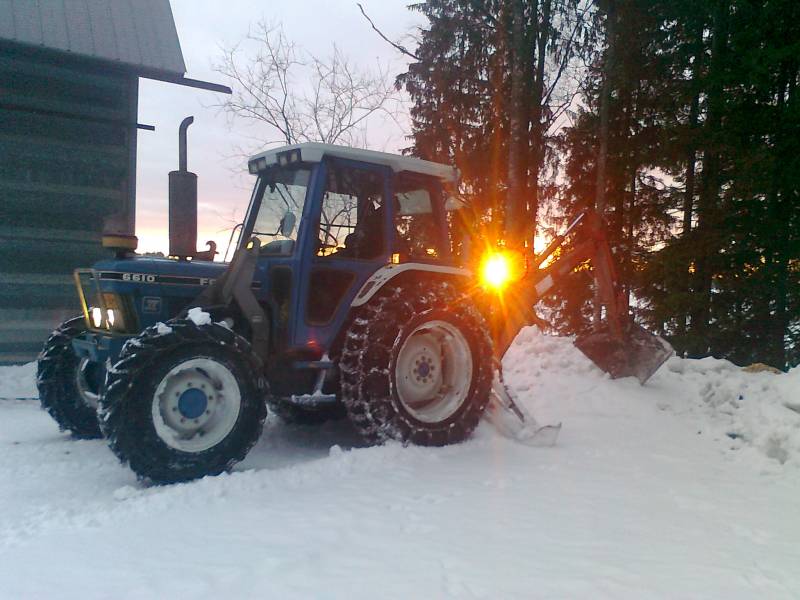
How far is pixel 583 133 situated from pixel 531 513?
15.2m

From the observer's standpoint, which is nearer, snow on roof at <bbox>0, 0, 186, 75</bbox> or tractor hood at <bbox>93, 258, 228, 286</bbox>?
tractor hood at <bbox>93, 258, 228, 286</bbox>

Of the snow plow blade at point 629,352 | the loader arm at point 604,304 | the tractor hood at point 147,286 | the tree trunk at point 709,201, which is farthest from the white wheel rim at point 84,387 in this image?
the tree trunk at point 709,201

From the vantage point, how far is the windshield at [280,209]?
4.86 m

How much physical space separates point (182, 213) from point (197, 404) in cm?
129

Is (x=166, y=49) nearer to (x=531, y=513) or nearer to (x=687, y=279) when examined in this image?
(x=531, y=513)

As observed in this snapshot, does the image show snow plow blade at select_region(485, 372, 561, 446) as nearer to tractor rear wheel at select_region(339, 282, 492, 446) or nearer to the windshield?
tractor rear wheel at select_region(339, 282, 492, 446)

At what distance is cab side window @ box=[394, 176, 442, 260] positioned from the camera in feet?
17.2

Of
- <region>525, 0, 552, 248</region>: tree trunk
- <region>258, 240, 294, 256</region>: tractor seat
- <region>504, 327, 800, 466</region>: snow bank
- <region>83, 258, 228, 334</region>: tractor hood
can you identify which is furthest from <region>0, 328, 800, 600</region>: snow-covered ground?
<region>525, 0, 552, 248</region>: tree trunk

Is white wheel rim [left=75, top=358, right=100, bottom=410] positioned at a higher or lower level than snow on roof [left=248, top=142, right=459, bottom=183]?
lower

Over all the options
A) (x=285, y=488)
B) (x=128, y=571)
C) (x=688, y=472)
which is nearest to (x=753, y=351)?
(x=688, y=472)

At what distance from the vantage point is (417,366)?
17.1 feet

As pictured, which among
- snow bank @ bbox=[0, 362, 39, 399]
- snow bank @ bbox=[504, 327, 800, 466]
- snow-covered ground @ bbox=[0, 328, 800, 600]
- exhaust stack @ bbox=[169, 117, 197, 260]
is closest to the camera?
snow-covered ground @ bbox=[0, 328, 800, 600]

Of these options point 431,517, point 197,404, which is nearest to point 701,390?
point 431,517

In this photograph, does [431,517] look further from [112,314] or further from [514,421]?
[112,314]
